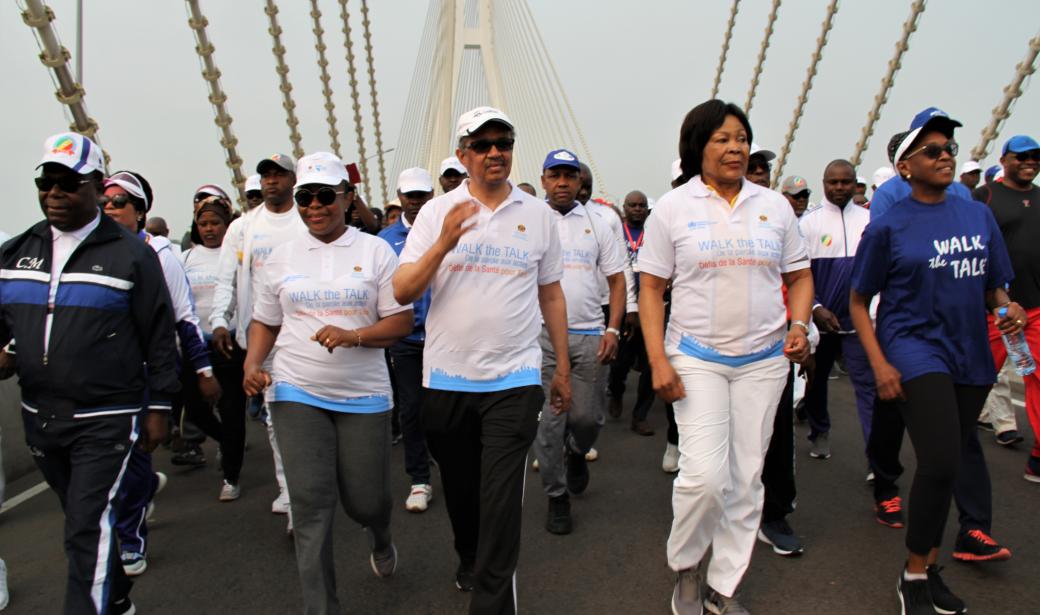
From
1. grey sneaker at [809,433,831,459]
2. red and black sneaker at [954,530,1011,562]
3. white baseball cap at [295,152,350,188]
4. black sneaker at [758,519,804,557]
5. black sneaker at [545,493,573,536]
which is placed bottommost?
grey sneaker at [809,433,831,459]

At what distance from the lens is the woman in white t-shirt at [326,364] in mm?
2971

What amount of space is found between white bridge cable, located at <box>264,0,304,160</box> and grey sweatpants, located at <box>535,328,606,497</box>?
9.59 meters

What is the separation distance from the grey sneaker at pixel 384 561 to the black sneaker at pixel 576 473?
1.46 meters

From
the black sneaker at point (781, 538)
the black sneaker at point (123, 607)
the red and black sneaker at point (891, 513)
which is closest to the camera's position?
the black sneaker at point (123, 607)

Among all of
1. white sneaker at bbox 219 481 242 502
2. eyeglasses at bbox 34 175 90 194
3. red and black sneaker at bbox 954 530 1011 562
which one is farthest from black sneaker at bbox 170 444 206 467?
red and black sneaker at bbox 954 530 1011 562

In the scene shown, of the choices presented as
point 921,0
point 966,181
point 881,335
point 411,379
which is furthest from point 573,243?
point 921,0

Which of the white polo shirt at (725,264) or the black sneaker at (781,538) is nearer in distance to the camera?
the white polo shirt at (725,264)

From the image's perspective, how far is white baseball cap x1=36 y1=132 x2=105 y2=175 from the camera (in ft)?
9.65

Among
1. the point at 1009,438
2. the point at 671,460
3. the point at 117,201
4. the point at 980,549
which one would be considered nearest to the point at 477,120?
the point at 117,201

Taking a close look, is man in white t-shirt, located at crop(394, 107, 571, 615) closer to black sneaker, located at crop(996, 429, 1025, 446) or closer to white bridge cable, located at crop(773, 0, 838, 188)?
black sneaker, located at crop(996, 429, 1025, 446)

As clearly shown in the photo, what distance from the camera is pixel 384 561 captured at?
362 centimetres

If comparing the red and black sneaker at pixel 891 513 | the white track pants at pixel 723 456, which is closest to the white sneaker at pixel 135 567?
the white track pants at pixel 723 456

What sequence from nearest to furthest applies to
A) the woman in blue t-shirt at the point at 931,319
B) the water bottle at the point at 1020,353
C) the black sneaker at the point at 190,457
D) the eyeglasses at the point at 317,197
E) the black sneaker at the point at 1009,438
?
the woman in blue t-shirt at the point at 931,319 → the eyeglasses at the point at 317,197 → the water bottle at the point at 1020,353 → the black sneaker at the point at 1009,438 → the black sneaker at the point at 190,457

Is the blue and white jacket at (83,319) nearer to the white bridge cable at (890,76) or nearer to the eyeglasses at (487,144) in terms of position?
the eyeglasses at (487,144)
